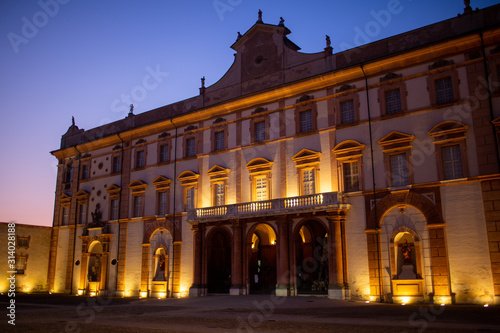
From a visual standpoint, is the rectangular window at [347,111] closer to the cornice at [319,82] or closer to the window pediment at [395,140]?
the cornice at [319,82]

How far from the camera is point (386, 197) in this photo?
2553cm

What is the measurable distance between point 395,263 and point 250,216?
975 centimetres

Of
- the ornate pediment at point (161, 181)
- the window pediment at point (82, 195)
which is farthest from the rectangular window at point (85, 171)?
the ornate pediment at point (161, 181)

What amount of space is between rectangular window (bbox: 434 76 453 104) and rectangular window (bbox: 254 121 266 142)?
1187 centimetres

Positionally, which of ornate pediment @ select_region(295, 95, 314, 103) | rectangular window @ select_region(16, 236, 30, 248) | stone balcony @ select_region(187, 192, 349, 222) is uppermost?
ornate pediment @ select_region(295, 95, 314, 103)

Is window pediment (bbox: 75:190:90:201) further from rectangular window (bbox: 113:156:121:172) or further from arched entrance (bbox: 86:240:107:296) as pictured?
arched entrance (bbox: 86:240:107:296)

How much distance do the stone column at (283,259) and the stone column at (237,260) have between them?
3233mm

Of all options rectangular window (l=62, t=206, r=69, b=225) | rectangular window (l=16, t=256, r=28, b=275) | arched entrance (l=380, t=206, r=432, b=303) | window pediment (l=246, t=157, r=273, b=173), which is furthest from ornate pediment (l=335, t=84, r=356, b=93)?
rectangular window (l=16, t=256, r=28, b=275)

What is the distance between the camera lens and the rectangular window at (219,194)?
108ft

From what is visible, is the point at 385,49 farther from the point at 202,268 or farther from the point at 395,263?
the point at 202,268

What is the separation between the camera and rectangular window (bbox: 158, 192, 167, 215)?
35975mm

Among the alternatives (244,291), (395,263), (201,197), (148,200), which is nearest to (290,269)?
(244,291)

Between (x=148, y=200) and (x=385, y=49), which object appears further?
(x=148, y=200)

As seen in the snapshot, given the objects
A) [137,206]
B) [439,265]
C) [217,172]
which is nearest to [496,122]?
[439,265]
